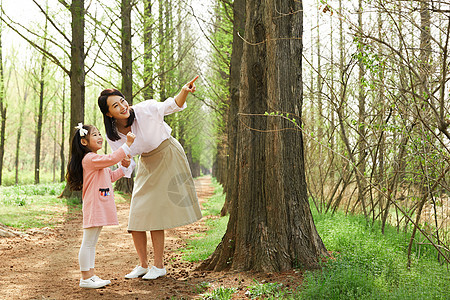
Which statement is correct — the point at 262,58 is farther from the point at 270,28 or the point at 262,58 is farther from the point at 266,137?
the point at 266,137

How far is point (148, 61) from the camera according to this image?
46.0 feet

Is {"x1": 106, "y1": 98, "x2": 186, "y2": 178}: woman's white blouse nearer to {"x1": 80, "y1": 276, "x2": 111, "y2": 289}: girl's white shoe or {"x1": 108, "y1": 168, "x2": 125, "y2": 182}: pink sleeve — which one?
{"x1": 108, "y1": 168, "x2": 125, "y2": 182}: pink sleeve

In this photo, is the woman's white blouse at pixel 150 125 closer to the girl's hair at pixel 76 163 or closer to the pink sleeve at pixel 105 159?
the pink sleeve at pixel 105 159

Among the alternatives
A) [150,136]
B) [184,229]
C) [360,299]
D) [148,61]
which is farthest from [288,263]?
[148,61]

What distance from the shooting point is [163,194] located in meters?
3.96

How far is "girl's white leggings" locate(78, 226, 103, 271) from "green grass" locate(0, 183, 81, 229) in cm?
425

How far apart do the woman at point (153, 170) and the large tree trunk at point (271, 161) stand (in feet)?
1.88

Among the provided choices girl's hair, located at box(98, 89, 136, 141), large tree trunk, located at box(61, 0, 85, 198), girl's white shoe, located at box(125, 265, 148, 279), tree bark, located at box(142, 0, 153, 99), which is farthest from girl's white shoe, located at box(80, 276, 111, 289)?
tree bark, located at box(142, 0, 153, 99)

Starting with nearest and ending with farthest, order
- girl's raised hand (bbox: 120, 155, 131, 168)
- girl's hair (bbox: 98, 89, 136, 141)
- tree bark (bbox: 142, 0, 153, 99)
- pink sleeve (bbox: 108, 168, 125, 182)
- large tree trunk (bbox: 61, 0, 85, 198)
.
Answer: girl's hair (bbox: 98, 89, 136, 141), girl's raised hand (bbox: 120, 155, 131, 168), pink sleeve (bbox: 108, 168, 125, 182), large tree trunk (bbox: 61, 0, 85, 198), tree bark (bbox: 142, 0, 153, 99)

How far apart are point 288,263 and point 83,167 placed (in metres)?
2.19

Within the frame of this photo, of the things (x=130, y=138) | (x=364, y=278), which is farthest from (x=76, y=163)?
(x=364, y=278)

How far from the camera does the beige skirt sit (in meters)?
3.93

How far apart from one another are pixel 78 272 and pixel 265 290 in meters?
2.44

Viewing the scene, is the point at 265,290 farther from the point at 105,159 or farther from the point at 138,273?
the point at 105,159
